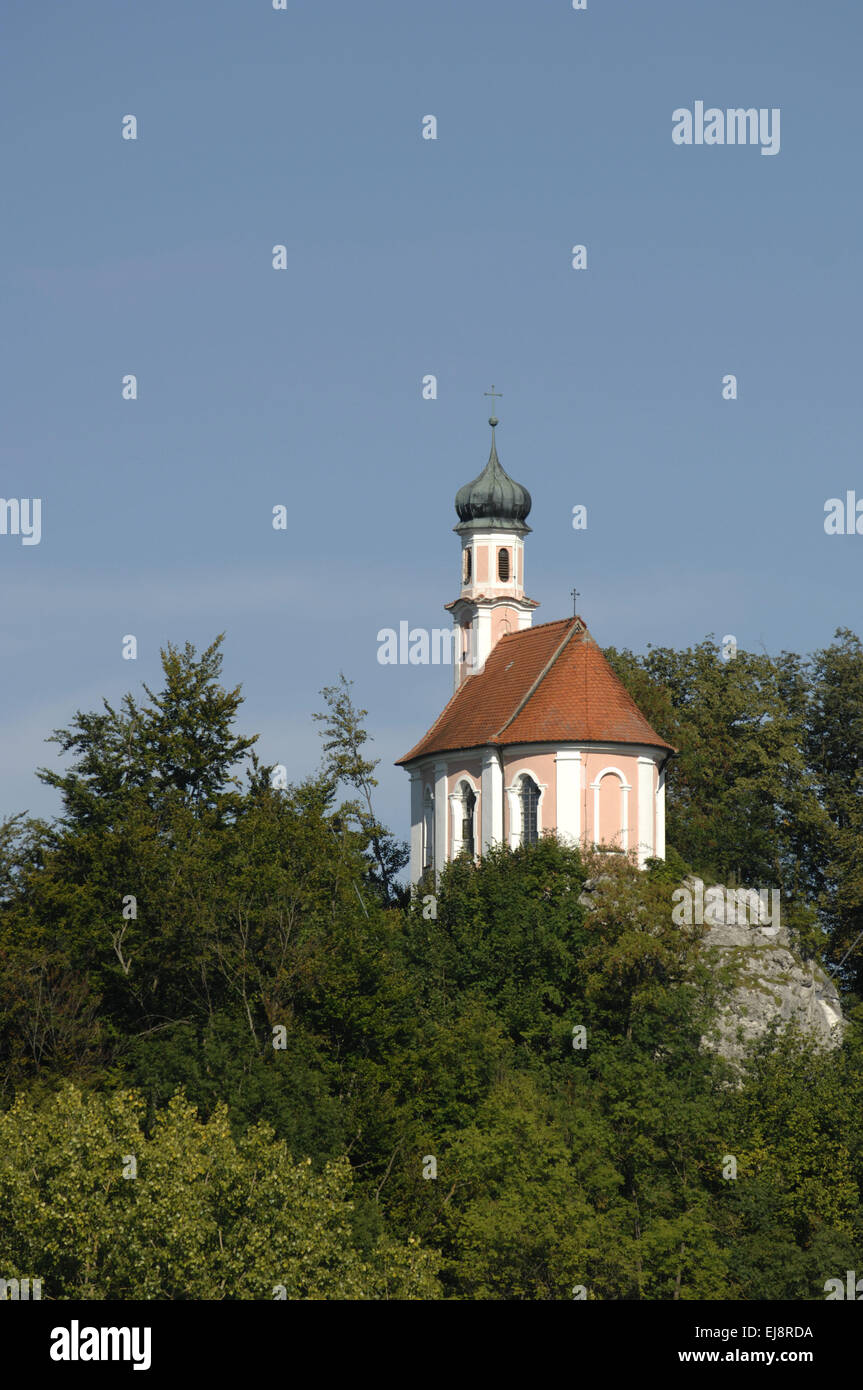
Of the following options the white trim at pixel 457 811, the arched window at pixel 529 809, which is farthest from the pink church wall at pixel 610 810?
the white trim at pixel 457 811

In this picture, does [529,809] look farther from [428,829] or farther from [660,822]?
[428,829]

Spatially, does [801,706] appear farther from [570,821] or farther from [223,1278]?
[223,1278]

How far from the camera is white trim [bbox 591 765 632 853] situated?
56281 mm

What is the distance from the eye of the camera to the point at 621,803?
186 ft

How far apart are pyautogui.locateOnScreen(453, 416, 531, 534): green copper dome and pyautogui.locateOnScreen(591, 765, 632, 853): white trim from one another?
12.1 m

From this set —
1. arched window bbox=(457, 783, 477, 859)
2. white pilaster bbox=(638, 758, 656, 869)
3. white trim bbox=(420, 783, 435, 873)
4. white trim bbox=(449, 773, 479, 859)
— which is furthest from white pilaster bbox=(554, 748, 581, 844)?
white trim bbox=(420, 783, 435, 873)

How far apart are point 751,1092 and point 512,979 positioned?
709 cm

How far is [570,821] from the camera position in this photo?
56.1 meters

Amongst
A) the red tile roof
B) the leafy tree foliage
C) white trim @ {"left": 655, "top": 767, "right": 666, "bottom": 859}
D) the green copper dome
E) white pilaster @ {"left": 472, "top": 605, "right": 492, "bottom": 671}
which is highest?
the green copper dome

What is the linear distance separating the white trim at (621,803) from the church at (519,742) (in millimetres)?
30

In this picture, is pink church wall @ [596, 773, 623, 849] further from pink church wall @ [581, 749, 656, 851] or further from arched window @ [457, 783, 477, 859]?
arched window @ [457, 783, 477, 859]

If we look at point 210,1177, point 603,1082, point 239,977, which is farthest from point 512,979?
point 210,1177

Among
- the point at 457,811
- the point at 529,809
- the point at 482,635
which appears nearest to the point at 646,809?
the point at 529,809

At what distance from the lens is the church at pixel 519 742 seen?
185 ft
